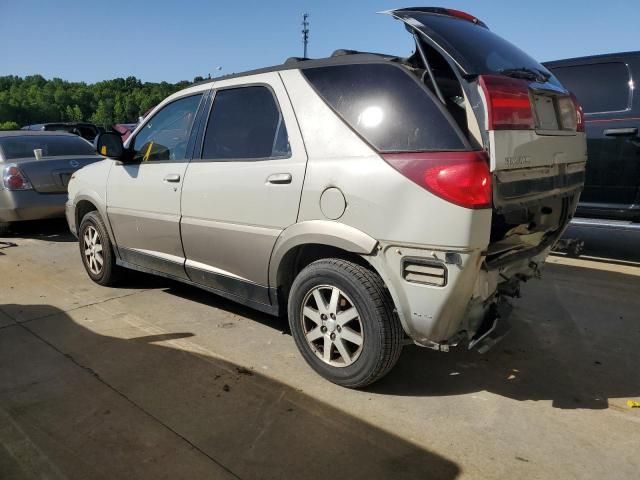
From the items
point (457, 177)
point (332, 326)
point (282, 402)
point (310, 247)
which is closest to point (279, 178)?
point (310, 247)

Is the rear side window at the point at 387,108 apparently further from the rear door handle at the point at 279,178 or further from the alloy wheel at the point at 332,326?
the alloy wheel at the point at 332,326

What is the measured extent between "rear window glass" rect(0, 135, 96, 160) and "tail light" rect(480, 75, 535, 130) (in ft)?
22.9

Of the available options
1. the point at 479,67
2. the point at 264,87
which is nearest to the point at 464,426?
the point at 479,67

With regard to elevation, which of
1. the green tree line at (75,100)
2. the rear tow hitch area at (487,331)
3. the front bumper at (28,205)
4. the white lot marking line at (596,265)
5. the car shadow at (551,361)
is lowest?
the white lot marking line at (596,265)

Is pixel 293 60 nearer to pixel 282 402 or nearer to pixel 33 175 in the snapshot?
pixel 282 402

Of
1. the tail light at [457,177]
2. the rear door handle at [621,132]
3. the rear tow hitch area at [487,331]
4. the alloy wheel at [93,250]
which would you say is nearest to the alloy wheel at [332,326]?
the rear tow hitch area at [487,331]

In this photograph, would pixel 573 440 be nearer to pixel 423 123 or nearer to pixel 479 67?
pixel 423 123

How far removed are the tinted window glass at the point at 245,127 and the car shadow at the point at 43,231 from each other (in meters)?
4.63

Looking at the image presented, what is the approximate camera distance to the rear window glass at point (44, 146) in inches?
283

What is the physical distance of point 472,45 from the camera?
2732 mm

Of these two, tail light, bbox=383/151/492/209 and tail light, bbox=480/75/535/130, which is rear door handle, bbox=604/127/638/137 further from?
tail light, bbox=383/151/492/209

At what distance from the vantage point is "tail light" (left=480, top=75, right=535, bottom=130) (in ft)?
7.73

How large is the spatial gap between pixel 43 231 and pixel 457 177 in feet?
24.8

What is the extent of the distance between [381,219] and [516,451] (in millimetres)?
1293
